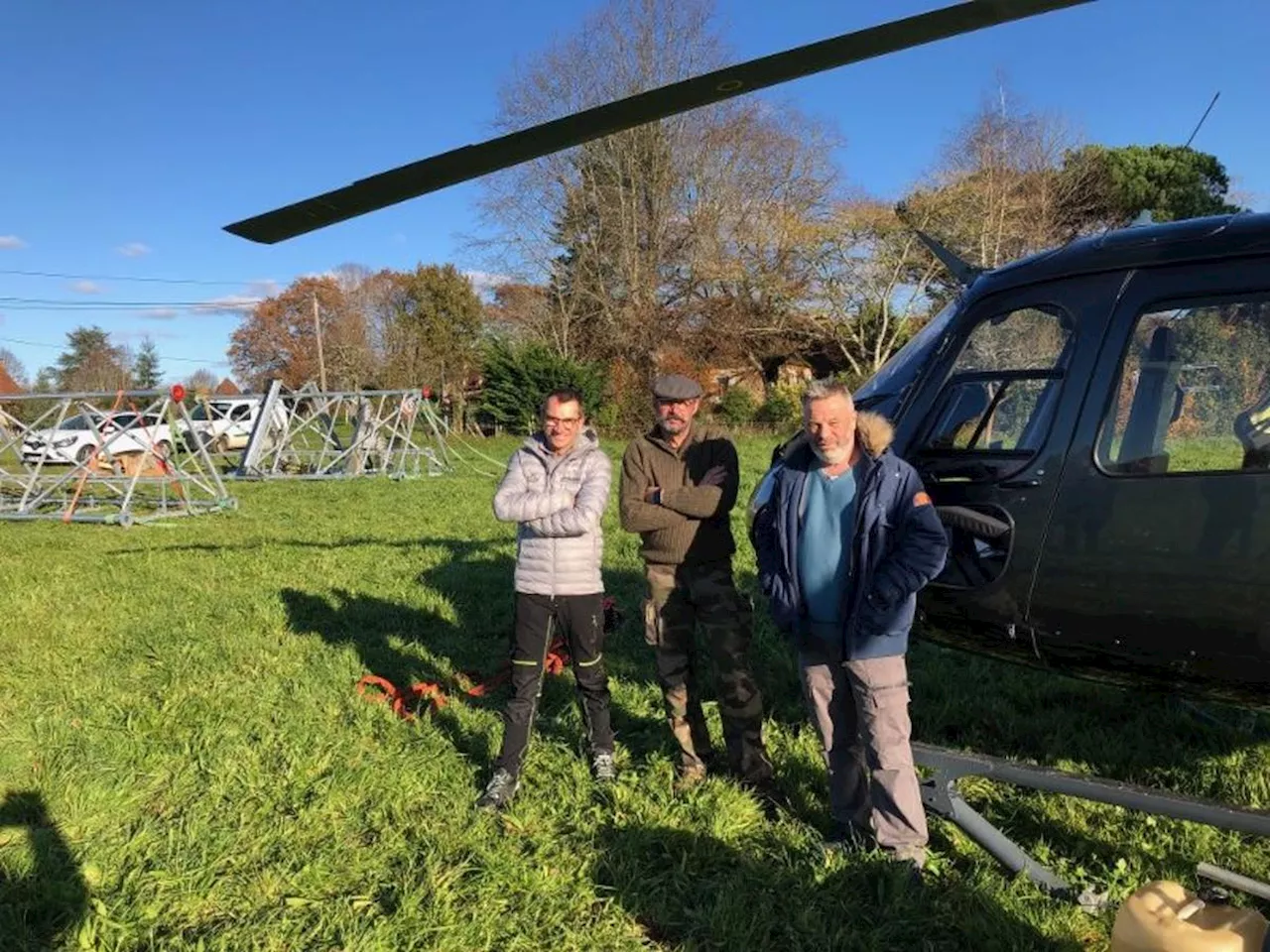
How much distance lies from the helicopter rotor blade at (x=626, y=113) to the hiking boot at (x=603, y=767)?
2.86 meters

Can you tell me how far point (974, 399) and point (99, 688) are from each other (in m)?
5.12

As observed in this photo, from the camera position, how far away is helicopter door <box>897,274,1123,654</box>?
3.06 m

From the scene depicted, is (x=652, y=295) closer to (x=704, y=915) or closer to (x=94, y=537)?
(x=94, y=537)

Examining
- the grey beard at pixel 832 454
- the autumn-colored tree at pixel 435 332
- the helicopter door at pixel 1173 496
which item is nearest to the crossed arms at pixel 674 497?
the grey beard at pixel 832 454

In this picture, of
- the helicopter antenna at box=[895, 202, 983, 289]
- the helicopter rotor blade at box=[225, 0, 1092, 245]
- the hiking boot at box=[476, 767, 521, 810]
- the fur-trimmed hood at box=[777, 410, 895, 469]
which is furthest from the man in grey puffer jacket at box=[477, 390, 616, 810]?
the helicopter rotor blade at box=[225, 0, 1092, 245]

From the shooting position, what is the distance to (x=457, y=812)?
3.85 m

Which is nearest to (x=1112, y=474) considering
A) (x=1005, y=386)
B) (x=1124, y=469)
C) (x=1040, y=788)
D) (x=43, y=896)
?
(x=1124, y=469)

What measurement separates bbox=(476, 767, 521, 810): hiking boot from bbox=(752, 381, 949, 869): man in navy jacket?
4.59ft

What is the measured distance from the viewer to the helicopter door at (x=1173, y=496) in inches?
108

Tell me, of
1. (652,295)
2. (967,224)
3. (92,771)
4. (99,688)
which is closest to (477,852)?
(92,771)

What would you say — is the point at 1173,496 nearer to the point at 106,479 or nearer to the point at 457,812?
the point at 457,812

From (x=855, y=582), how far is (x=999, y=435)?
2.64 feet

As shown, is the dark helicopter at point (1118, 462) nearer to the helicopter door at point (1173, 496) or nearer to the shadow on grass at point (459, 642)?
the helicopter door at point (1173, 496)

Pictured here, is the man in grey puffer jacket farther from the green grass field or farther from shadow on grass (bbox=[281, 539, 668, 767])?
shadow on grass (bbox=[281, 539, 668, 767])
